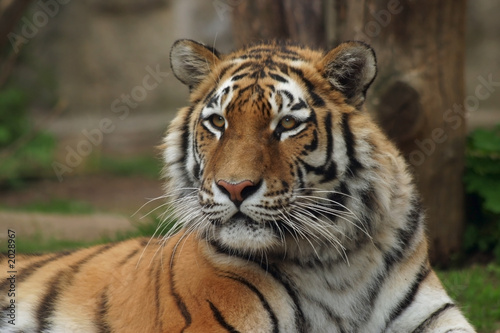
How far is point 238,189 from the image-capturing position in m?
2.42

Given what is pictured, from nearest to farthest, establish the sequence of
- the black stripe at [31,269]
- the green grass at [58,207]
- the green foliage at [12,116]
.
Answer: the black stripe at [31,269] → the green grass at [58,207] → the green foliage at [12,116]

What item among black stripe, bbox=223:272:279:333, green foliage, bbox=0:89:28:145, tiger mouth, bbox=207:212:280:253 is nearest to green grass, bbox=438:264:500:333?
black stripe, bbox=223:272:279:333

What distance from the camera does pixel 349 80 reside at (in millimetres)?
2781

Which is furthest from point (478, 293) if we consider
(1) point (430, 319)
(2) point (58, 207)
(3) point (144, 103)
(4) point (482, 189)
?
(3) point (144, 103)

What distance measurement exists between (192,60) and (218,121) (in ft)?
1.42

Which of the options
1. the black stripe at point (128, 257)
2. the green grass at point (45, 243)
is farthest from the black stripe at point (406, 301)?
the green grass at point (45, 243)

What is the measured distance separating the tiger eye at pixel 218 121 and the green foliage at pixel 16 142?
579 cm

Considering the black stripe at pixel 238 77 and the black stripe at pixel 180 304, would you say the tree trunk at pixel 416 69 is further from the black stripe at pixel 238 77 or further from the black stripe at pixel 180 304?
the black stripe at pixel 180 304

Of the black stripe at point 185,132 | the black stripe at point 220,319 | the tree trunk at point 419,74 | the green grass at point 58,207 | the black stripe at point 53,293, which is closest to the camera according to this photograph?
the black stripe at point 220,319

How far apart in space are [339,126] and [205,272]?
761 mm

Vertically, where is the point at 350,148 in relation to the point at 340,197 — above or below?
above

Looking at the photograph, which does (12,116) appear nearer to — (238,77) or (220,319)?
(238,77)

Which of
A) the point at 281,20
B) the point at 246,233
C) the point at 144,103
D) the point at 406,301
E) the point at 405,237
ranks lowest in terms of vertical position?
the point at 406,301

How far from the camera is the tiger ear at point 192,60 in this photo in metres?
2.97
